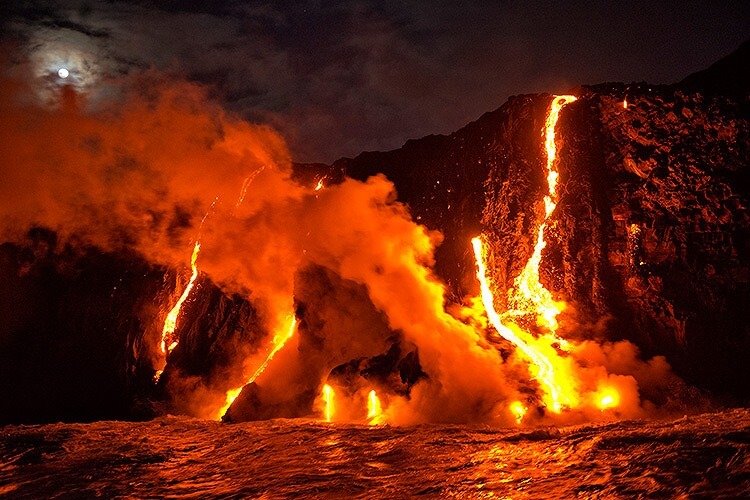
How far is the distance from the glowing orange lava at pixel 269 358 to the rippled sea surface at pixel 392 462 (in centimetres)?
557

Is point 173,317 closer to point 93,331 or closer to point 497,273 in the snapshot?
point 93,331

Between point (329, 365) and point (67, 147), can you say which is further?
point (67, 147)

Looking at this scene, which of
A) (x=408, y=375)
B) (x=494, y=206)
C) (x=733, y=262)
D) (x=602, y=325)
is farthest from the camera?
(x=494, y=206)

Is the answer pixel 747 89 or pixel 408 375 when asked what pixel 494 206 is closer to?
pixel 408 375

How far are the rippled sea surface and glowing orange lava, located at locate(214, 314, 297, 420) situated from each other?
5.57 meters

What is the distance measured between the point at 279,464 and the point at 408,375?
5844 mm

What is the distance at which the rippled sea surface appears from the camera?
4289 millimetres

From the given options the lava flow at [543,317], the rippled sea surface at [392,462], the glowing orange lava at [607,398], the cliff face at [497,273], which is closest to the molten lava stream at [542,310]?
the lava flow at [543,317]

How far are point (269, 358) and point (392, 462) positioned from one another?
8900mm

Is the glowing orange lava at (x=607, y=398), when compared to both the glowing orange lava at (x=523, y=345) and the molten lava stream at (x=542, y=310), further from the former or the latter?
the glowing orange lava at (x=523, y=345)

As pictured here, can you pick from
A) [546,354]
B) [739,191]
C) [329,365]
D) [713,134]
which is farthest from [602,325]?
[329,365]

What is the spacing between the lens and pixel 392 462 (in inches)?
235

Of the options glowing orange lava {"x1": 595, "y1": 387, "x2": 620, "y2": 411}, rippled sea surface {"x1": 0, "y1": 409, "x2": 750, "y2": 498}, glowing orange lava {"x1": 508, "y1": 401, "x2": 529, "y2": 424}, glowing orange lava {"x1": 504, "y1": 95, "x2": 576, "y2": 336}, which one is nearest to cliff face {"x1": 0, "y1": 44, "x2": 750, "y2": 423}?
glowing orange lava {"x1": 504, "y1": 95, "x2": 576, "y2": 336}

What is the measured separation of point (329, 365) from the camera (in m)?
13.2
